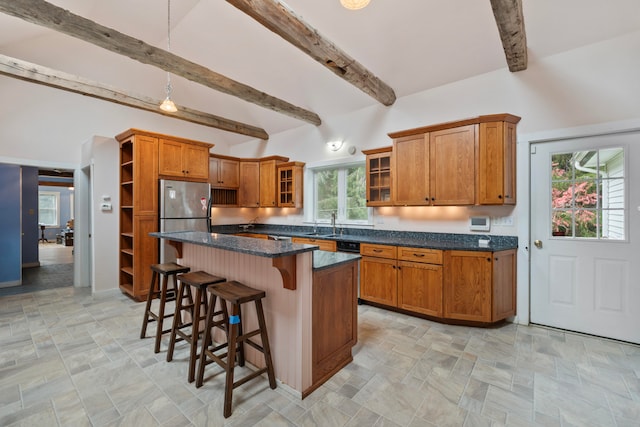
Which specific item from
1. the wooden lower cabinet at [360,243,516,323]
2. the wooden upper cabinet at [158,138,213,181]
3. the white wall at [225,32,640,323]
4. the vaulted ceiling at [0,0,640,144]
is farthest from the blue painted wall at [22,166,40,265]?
the wooden lower cabinet at [360,243,516,323]

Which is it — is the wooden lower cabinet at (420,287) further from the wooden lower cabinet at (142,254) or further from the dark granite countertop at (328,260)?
the wooden lower cabinet at (142,254)

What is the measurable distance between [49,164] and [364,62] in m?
5.00

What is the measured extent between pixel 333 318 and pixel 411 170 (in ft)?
7.23

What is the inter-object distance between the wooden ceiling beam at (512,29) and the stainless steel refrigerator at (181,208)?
415cm

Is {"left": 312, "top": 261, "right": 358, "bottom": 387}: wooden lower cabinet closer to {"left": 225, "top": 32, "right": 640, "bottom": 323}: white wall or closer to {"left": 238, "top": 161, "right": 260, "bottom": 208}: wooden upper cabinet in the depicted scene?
{"left": 225, "top": 32, "right": 640, "bottom": 323}: white wall

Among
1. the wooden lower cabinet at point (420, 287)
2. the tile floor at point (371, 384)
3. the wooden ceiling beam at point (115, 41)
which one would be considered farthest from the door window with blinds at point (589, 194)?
the wooden ceiling beam at point (115, 41)

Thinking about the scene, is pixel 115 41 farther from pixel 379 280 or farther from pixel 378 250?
pixel 379 280

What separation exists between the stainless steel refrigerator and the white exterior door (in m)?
4.42

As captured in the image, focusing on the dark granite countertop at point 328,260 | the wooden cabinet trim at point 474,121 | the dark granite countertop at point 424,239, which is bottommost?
the dark granite countertop at point 328,260

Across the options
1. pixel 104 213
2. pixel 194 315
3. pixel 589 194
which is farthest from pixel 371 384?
pixel 104 213

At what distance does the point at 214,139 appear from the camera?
20.7 feet

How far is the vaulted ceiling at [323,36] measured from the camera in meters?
2.73

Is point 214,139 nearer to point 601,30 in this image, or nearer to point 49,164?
point 49,164

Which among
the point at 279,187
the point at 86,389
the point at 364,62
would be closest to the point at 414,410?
the point at 86,389
